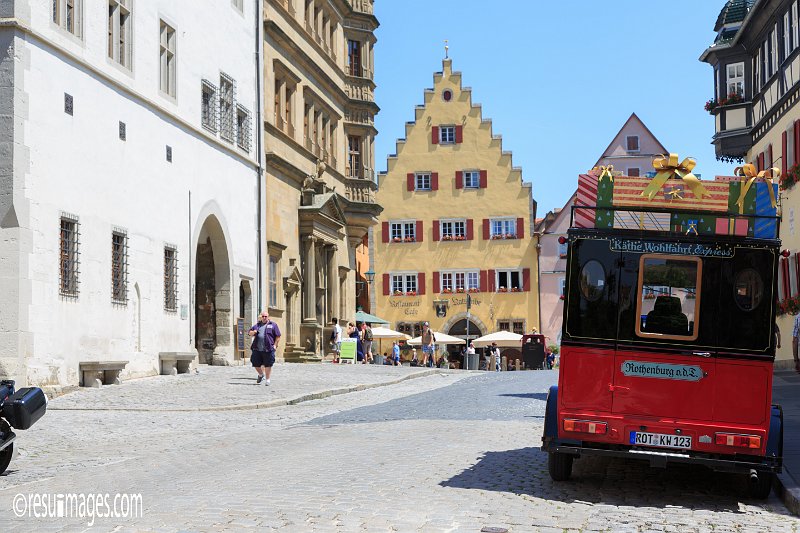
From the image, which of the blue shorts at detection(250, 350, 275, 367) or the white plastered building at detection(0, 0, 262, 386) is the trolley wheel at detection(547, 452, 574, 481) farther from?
the blue shorts at detection(250, 350, 275, 367)

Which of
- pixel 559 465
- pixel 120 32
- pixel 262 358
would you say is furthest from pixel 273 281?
pixel 559 465

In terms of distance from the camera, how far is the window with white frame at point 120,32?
2683 cm

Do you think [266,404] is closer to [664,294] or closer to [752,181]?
[664,294]

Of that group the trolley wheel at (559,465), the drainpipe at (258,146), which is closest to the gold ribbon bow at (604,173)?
the trolley wheel at (559,465)

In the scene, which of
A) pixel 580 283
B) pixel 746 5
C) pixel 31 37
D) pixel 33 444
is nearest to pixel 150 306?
pixel 31 37

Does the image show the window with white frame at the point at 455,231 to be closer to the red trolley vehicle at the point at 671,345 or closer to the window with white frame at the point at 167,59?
the window with white frame at the point at 167,59

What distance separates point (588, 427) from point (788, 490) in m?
1.84

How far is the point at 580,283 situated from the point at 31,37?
571 inches

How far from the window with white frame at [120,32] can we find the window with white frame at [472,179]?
148ft

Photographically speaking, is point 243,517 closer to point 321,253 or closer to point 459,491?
point 459,491

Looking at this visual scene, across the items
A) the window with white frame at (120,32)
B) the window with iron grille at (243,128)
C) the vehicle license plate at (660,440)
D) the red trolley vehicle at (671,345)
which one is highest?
the window with white frame at (120,32)

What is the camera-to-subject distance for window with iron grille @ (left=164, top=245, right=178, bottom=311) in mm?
30094

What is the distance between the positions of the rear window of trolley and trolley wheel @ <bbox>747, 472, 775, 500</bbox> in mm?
1554

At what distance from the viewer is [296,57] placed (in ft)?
138
